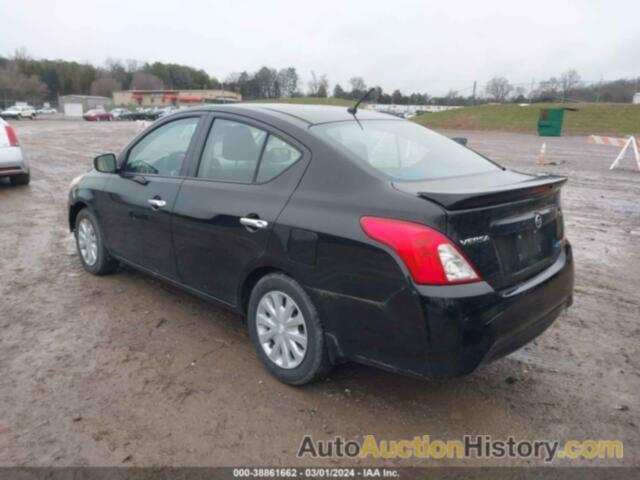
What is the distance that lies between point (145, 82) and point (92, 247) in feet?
433

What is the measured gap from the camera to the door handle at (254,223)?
3051mm

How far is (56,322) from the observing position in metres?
4.03

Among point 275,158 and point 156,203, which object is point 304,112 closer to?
point 275,158

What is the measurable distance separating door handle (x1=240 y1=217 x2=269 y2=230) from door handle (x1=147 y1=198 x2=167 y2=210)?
980mm

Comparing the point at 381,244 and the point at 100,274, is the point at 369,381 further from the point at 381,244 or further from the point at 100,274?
the point at 100,274

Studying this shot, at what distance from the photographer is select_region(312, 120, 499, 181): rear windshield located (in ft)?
10.0

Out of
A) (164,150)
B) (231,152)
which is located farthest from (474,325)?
(164,150)

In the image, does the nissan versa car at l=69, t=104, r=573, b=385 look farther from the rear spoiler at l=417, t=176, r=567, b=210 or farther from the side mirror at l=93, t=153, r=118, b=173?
the side mirror at l=93, t=153, r=118, b=173

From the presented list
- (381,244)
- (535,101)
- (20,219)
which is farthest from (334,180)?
(535,101)

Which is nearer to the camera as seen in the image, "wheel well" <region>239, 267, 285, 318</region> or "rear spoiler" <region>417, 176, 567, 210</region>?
"rear spoiler" <region>417, 176, 567, 210</region>

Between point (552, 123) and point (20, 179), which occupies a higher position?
point (552, 123)

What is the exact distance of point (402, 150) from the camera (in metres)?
3.44

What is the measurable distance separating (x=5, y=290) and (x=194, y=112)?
2.55 m

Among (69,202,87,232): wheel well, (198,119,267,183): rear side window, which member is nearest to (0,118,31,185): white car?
(69,202,87,232): wheel well
